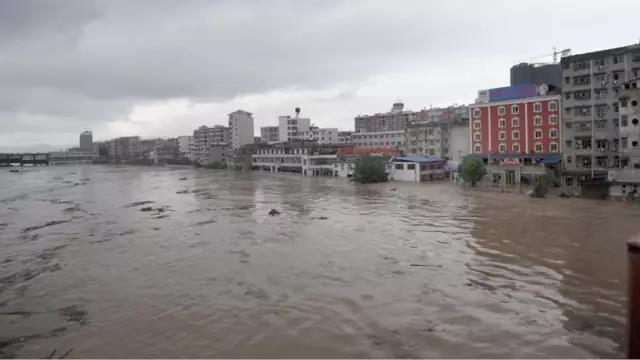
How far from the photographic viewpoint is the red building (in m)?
49.8

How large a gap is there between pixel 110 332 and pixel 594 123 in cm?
4589

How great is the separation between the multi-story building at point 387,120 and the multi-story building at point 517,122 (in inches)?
1740

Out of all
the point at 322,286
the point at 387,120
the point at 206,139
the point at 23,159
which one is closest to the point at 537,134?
the point at 322,286

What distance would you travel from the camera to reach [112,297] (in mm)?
14906

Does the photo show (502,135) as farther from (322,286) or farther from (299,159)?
(322,286)

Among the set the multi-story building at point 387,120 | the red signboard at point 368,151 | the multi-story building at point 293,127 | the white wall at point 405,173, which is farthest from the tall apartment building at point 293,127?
the white wall at point 405,173

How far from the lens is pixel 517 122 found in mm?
52594

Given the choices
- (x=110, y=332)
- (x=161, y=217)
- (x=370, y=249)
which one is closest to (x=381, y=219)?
(x=370, y=249)

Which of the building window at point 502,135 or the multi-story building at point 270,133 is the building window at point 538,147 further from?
the multi-story building at point 270,133

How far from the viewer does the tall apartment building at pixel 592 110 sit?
4178 centimetres

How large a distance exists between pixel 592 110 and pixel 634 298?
155ft

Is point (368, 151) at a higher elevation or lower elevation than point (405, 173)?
higher

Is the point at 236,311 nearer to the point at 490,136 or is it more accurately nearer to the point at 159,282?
the point at 159,282

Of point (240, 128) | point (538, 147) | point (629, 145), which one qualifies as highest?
point (240, 128)
